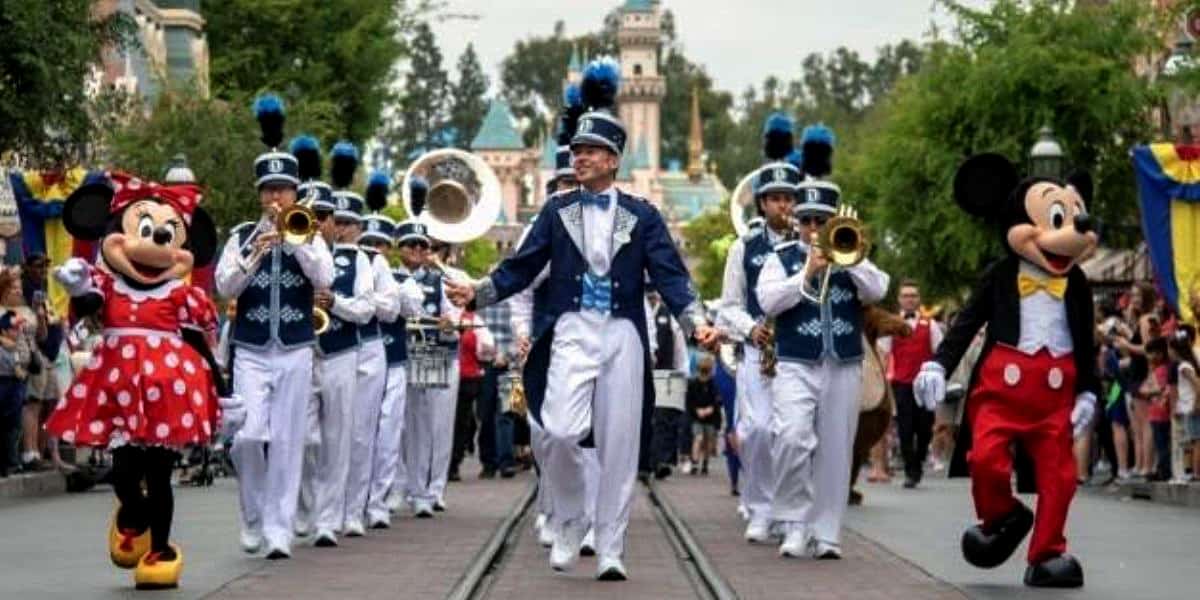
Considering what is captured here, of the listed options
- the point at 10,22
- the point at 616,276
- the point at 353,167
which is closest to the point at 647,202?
the point at 616,276

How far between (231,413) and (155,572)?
1.19 metres

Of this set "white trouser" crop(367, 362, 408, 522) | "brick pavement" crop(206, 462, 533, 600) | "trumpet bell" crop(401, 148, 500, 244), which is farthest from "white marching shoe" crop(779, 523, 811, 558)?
"trumpet bell" crop(401, 148, 500, 244)

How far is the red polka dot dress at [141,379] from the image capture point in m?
16.7

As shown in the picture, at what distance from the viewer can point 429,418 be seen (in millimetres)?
26406

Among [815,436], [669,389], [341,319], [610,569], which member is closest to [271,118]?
[341,319]

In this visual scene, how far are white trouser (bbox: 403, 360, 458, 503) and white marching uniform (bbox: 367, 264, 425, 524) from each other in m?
0.55

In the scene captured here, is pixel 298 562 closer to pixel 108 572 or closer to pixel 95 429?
pixel 108 572

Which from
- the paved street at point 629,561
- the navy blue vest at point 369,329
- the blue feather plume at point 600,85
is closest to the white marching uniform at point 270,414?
the paved street at point 629,561

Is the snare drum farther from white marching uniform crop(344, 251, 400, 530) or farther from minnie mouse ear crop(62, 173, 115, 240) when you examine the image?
minnie mouse ear crop(62, 173, 115, 240)

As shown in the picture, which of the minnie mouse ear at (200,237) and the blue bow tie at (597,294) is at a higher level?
the minnie mouse ear at (200,237)

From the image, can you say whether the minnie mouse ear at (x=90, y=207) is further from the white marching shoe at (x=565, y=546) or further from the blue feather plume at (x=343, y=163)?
the blue feather plume at (x=343, y=163)

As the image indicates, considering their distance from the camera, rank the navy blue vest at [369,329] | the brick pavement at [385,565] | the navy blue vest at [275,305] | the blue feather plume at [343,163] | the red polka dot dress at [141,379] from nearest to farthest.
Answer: the brick pavement at [385,565]
the red polka dot dress at [141,379]
the navy blue vest at [275,305]
the navy blue vest at [369,329]
the blue feather plume at [343,163]

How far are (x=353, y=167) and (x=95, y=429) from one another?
836 centimetres

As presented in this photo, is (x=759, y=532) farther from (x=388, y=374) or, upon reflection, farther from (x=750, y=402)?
(x=388, y=374)
